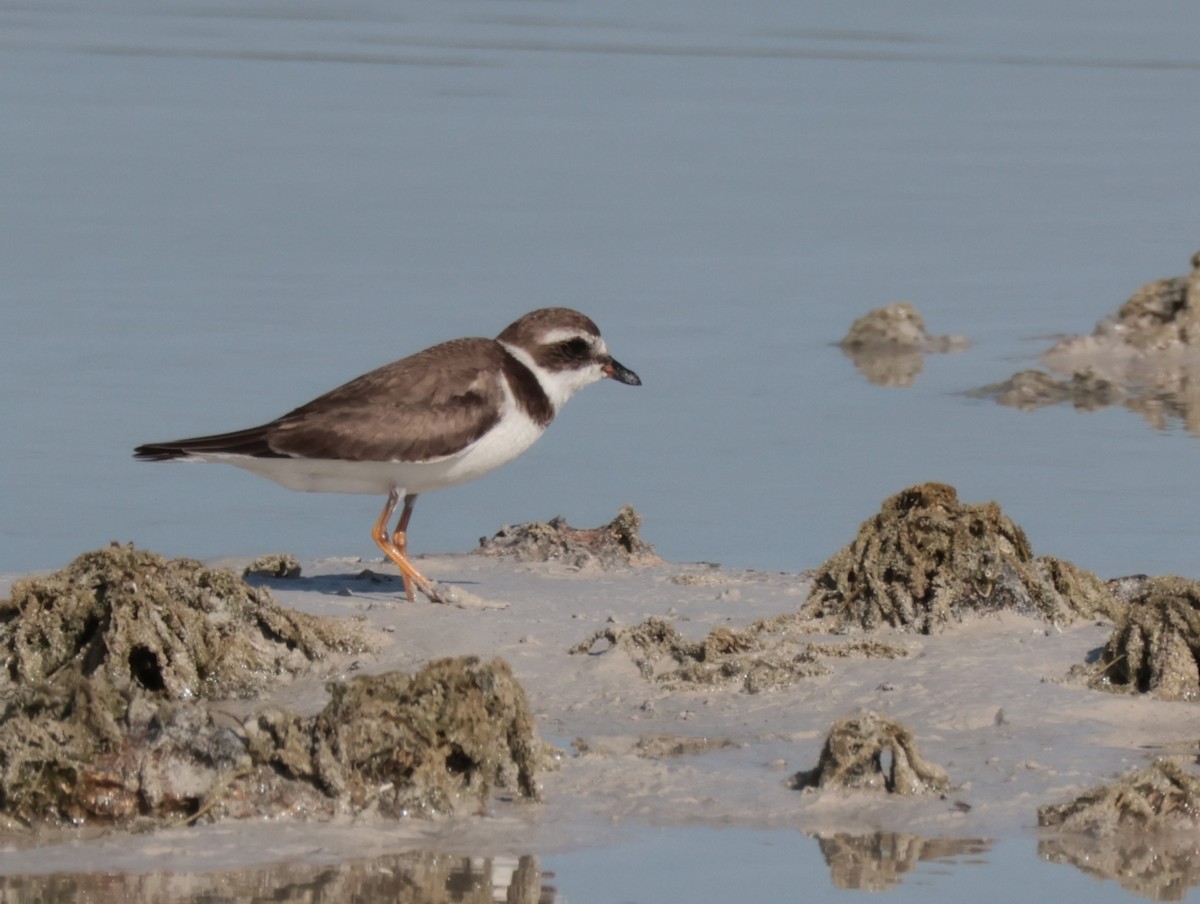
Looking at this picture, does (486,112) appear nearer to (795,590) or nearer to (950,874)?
(795,590)

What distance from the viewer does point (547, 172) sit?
1900 cm

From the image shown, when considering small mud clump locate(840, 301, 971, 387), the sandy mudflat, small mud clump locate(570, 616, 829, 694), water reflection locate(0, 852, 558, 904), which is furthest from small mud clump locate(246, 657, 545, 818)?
small mud clump locate(840, 301, 971, 387)

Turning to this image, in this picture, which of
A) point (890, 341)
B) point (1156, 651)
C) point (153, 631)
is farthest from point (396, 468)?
point (890, 341)

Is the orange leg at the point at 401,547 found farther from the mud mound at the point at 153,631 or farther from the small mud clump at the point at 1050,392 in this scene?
the small mud clump at the point at 1050,392

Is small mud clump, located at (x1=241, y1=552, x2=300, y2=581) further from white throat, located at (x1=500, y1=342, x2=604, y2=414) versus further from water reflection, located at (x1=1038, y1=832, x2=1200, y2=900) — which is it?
water reflection, located at (x1=1038, y1=832, x2=1200, y2=900)

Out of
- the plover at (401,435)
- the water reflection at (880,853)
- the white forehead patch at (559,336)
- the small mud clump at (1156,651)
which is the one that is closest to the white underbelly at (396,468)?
the plover at (401,435)

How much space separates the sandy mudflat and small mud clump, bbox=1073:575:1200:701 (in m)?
0.11

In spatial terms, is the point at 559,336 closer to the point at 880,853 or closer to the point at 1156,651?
the point at 1156,651

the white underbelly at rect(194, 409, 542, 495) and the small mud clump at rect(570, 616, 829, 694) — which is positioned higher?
the white underbelly at rect(194, 409, 542, 495)

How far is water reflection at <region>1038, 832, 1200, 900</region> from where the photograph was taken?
5949mm

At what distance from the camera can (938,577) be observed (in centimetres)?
850

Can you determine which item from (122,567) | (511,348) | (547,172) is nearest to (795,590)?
(511,348)

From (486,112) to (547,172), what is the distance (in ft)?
9.37

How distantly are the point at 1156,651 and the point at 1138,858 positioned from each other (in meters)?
1.57
